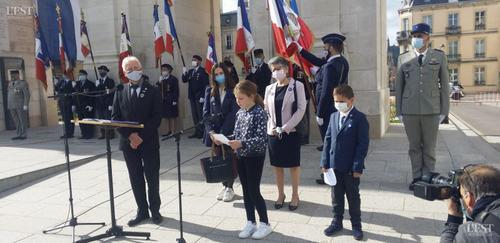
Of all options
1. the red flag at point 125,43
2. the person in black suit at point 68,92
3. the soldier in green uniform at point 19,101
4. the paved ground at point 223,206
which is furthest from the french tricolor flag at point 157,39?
the soldier in green uniform at point 19,101

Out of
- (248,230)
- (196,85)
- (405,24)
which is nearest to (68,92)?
(196,85)

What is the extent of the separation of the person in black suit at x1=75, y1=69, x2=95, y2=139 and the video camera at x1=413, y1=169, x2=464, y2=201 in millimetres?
10797

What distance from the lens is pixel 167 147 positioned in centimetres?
1009

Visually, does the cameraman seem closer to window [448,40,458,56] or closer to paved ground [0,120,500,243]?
paved ground [0,120,500,243]

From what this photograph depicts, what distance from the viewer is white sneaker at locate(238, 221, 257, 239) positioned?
4469mm

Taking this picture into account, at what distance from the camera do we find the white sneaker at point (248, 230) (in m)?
4.47

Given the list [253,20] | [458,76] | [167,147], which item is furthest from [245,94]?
[458,76]

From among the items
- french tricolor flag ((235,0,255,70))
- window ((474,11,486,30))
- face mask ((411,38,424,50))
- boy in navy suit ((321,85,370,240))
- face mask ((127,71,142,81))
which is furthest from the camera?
window ((474,11,486,30))

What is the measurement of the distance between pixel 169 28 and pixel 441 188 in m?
9.33

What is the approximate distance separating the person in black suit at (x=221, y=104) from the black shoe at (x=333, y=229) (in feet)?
4.84

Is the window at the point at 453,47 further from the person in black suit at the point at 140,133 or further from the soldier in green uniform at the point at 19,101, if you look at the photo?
the person in black suit at the point at 140,133

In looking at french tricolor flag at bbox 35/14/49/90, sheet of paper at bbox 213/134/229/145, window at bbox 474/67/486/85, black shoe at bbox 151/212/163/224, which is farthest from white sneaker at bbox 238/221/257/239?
window at bbox 474/67/486/85

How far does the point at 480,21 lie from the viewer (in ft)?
205

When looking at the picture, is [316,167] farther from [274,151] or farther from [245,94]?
[245,94]
